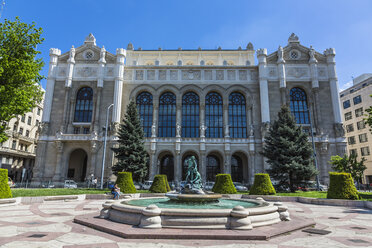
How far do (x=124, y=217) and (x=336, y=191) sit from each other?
48.7 feet

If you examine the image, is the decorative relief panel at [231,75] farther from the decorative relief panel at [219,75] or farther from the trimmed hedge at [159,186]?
the trimmed hedge at [159,186]

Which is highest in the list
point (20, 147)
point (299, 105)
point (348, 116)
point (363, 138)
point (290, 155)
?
point (348, 116)

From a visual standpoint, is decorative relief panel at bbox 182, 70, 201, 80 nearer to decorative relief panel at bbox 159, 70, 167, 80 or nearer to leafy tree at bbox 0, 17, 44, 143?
decorative relief panel at bbox 159, 70, 167, 80

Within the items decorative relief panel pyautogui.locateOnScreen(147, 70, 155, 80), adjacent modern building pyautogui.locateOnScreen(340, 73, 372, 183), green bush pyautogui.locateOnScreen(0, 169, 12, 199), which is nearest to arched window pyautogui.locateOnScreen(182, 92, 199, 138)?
decorative relief panel pyautogui.locateOnScreen(147, 70, 155, 80)

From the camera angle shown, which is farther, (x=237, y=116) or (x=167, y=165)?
(x=167, y=165)

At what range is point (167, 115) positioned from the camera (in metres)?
39.8

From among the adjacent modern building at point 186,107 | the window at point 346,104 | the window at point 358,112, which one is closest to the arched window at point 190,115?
the adjacent modern building at point 186,107

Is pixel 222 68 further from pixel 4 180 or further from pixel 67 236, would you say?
pixel 67 236

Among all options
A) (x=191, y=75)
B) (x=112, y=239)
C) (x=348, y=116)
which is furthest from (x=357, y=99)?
(x=112, y=239)

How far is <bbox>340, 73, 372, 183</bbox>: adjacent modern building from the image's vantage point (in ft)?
151

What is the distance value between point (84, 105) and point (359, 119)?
53520mm

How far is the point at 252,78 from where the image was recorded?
40.3m

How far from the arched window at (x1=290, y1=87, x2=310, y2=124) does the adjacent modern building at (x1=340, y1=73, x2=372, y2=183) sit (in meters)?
15.4

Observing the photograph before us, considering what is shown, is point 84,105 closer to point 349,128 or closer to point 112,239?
point 112,239
